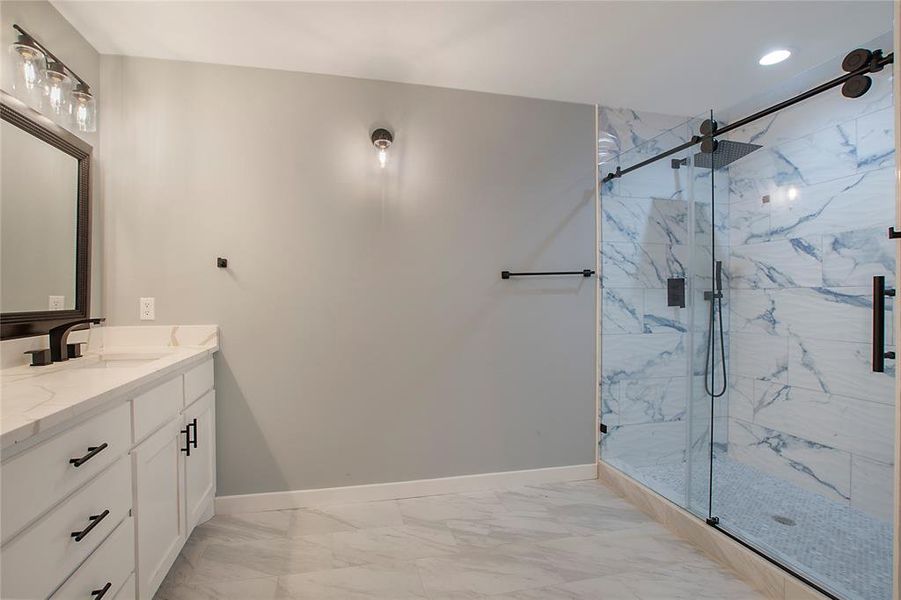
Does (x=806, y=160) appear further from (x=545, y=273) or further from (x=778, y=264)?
(x=545, y=273)

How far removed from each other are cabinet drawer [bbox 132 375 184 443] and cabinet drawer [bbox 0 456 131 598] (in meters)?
0.13

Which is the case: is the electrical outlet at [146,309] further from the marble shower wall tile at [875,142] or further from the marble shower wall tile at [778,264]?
the marble shower wall tile at [875,142]

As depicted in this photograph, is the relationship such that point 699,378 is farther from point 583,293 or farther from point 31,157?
point 31,157

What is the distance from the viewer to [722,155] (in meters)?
2.04

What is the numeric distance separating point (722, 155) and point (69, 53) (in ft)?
10.1

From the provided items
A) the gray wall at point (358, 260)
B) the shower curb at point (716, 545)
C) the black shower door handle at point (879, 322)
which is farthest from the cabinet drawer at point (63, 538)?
the black shower door handle at point (879, 322)

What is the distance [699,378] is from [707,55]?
166 centimetres

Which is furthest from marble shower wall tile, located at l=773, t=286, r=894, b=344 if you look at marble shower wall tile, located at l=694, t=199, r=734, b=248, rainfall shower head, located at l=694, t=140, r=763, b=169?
rainfall shower head, located at l=694, t=140, r=763, b=169

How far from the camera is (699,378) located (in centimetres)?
208

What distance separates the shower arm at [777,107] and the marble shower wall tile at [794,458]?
1492 mm

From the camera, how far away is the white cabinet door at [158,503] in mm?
1318

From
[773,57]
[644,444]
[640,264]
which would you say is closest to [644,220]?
[640,264]

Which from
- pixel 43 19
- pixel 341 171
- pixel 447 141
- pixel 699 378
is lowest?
pixel 699 378

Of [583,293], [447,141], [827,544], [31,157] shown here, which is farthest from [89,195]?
[827,544]
